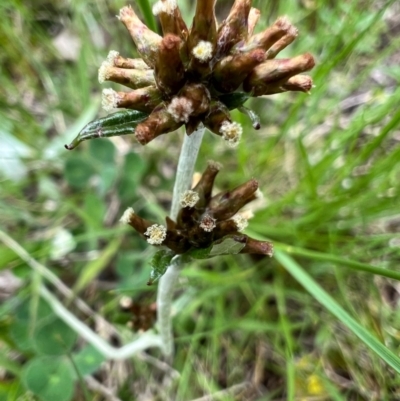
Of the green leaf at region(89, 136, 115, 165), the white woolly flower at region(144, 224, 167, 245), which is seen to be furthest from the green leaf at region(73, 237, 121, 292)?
the white woolly flower at region(144, 224, 167, 245)

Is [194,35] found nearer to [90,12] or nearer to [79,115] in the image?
[79,115]

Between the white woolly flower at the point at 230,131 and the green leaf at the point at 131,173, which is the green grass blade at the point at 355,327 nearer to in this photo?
the white woolly flower at the point at 230,131

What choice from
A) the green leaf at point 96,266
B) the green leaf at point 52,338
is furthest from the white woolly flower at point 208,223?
the green leaf at point 96,266

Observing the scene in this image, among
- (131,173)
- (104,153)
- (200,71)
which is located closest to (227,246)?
(200,71)

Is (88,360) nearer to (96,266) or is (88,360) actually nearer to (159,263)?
(96,266)

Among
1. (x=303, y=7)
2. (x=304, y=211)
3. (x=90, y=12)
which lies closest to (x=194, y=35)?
(x=304, y=211)

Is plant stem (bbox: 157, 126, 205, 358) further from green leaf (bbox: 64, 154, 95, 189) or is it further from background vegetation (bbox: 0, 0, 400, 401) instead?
green leaf (bbox: 64, 154, 95, 189)

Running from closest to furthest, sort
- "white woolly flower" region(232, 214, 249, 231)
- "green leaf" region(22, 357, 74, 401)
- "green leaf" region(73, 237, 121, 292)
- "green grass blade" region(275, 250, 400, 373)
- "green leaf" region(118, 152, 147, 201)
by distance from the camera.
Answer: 1. "white woolly flower" region(232, 214, 249, 231)
2. "green grass blade" region(275, 250, 400, 373)
3. "green leaf" region(22, 357, 74, 401)
4. "green leaf" region(73, 237, 121, 292)
5. "green leaf" region(118, 152, 147, 201)
